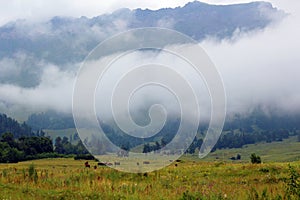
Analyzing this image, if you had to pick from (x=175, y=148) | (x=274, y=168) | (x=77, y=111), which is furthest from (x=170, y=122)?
(x=274, y=168)

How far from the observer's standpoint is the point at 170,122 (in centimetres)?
2542

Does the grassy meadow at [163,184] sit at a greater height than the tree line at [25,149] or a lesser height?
lesser

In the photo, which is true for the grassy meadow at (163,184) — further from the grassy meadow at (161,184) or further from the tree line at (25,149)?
the tree line at (25,149)

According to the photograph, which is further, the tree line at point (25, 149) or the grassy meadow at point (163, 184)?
the tree line at point (25, 149)

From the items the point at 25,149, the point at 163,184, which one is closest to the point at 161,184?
the point at 163,184

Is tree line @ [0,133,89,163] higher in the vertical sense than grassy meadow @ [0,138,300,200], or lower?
higher

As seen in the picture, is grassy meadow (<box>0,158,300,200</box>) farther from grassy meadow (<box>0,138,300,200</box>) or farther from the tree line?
the tree line

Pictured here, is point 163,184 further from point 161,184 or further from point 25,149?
point 25,149

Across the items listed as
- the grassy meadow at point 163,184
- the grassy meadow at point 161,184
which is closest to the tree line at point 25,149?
the grassy meadow at point 161,184

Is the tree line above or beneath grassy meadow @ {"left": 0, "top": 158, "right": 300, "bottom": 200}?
above

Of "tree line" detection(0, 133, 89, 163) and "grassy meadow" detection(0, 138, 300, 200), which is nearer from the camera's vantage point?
"grassy meadow" detection(0, 138, 300, 200)

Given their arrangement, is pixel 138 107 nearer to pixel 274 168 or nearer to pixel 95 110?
pixel 95 110

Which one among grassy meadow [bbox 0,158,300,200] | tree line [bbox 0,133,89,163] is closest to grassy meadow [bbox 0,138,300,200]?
grassy meadow [bbox 0,158,300,200]

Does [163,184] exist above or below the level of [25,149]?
below
